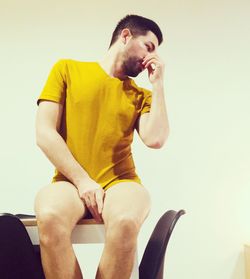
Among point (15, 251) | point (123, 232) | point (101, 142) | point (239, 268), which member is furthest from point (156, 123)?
point (239, 268)

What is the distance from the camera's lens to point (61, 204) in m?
0.96

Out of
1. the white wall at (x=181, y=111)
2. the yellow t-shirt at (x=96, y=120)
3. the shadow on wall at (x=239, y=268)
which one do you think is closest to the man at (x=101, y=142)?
the yellow t-shirt at (x=96, y=120)

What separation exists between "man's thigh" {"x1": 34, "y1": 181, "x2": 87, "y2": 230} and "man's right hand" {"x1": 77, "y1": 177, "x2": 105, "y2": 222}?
0.05 feet

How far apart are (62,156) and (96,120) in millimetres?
145

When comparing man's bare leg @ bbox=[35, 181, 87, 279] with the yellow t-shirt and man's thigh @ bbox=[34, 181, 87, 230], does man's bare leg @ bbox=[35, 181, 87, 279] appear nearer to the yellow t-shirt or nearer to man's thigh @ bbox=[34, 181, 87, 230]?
man's thigh @ bbox=[34, 181, 87, 230]

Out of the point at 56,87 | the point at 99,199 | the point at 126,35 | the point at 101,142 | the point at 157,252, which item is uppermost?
the point at 126,35

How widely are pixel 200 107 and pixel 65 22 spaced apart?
90 cm

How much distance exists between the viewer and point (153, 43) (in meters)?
1.27

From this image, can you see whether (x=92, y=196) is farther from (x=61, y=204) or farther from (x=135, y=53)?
(x=135, y=53)

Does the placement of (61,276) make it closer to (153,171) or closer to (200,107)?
(153,171)

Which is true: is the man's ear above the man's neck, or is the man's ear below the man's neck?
above

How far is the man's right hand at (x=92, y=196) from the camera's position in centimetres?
101

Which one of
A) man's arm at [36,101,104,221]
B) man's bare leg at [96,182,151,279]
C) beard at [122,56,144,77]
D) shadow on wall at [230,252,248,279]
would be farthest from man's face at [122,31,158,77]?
shadow on wall at [230,252,248,279]

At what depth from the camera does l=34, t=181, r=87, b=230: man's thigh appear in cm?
93
